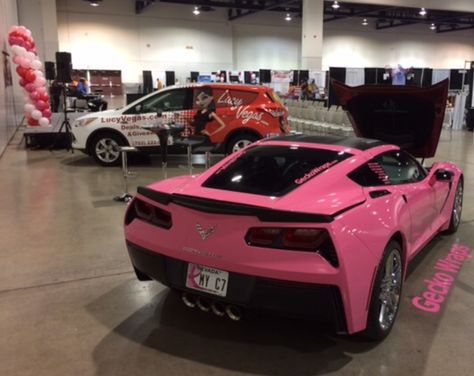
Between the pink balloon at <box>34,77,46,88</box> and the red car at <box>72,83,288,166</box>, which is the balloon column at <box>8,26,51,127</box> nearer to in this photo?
the pink balloon at <box>34,77,46,88</box>

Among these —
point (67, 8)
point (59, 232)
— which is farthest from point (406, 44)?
point (59, 232)

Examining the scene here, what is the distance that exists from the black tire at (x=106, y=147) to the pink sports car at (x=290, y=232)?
5901 mm

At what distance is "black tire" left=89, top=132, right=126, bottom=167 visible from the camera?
29.2 ft

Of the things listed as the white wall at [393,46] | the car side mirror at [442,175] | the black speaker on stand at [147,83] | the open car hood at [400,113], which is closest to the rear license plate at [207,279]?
the car side mirror at [442,175]

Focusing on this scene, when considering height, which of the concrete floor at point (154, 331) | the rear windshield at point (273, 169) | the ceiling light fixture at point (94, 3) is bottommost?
the concrete floor at point (154, 331)

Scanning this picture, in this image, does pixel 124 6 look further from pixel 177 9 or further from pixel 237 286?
pixel 237 286

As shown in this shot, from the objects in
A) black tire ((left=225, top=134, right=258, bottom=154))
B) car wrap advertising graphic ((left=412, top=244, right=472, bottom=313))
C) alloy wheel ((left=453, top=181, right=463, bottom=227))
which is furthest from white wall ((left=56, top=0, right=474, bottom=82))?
car wrap advertising graphic ((left=412, top=244, right=472, bottom=313))

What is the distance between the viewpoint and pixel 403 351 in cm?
275

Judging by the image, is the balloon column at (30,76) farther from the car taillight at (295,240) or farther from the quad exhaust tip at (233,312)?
the car taillight at (295,240)

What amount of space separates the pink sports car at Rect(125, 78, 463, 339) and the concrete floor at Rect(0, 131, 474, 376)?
26cm

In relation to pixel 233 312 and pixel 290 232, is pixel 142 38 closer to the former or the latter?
pixel 233 312

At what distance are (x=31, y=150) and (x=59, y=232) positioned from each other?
22.3 ft

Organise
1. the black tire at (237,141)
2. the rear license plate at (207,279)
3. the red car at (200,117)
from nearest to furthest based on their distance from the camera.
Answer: the rear license plate at (207,279)
the red car at (200,117)
the black tire at (237,141)

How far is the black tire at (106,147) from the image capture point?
8.89 meters
